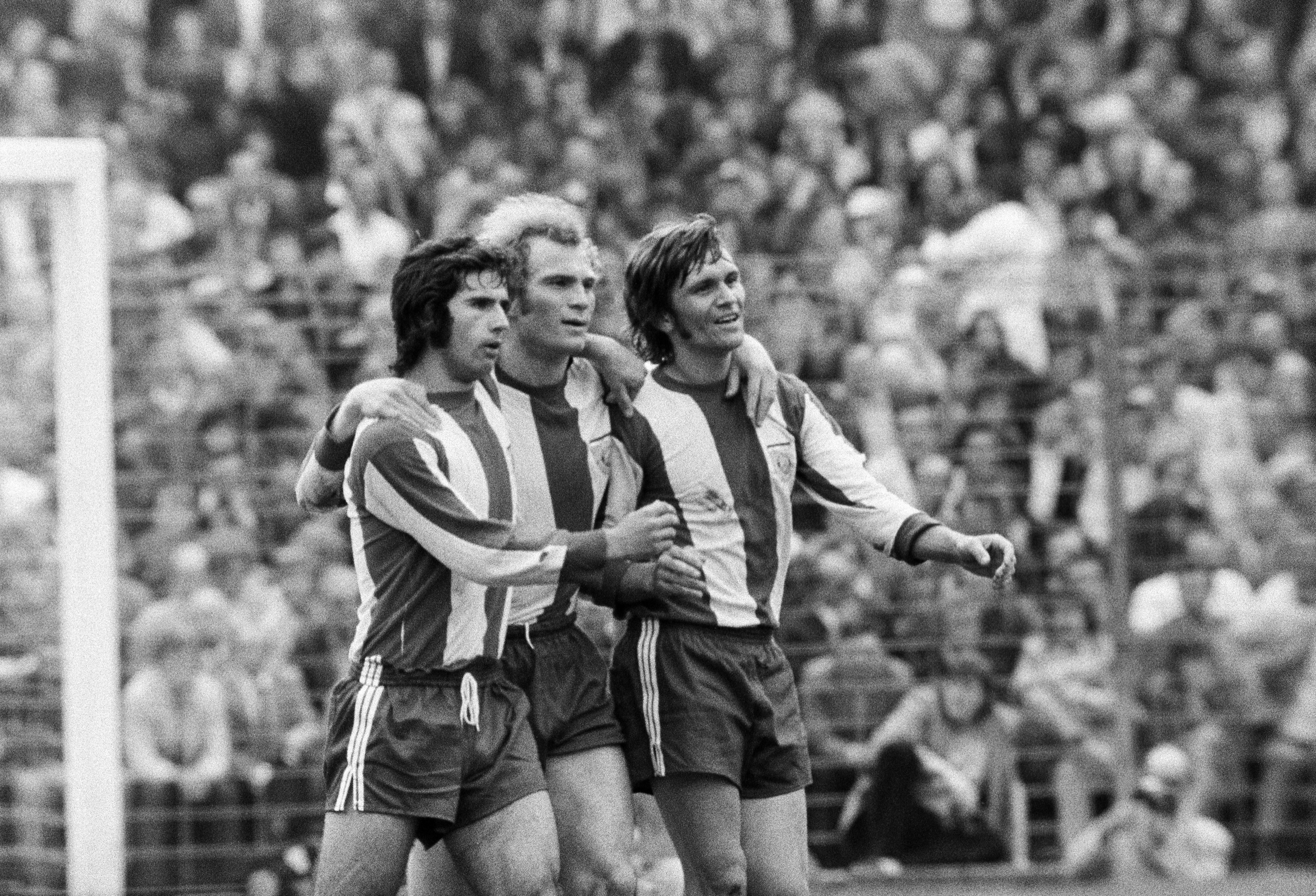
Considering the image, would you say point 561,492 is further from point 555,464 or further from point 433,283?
point 433,283

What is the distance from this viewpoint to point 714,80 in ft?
46.2

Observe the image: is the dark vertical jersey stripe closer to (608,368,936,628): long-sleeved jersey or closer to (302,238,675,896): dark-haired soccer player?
(608,368,936,628): long-sleeved jersey

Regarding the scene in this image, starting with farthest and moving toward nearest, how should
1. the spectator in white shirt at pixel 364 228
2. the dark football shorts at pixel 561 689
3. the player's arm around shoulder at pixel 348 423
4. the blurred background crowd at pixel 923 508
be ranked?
1. the spectator in white shirt at pixel 364 228
2. the blurred background crowd at pixel 923 508
3. the dark football shorts at pixel 561 689
4. the player's arm around shoulder at pixel 348 423

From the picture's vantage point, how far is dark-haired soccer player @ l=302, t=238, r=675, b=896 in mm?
5422

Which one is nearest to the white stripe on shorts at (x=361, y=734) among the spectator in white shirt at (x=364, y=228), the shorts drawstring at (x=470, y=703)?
the shorts drawstring at (x=470, y=703)

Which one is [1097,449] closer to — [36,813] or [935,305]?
[935,305]

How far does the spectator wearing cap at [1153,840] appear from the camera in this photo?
9336 millimetres

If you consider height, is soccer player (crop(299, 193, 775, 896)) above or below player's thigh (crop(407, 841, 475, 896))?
above

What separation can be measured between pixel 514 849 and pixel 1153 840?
182 inches

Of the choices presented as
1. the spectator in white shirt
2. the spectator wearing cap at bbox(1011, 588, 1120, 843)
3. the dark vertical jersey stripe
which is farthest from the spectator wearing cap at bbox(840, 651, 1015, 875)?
the spectator in white shirt

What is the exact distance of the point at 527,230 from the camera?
19.8ft

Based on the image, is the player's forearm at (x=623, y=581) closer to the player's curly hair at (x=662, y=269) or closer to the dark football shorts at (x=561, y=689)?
the dark football shorts at (x=561, y=689)

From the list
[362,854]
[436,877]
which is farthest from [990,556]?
[362,854]

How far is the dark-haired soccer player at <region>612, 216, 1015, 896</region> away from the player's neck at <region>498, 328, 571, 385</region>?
229 mm
